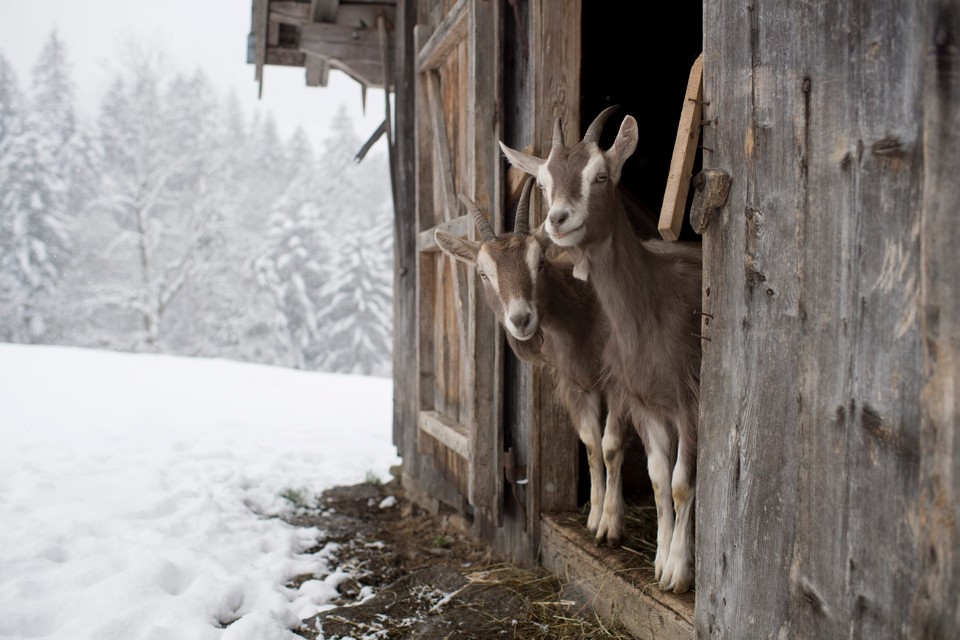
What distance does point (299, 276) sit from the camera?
27125 millimetres

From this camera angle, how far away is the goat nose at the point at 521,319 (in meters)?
3.63

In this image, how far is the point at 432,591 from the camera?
4.22 m

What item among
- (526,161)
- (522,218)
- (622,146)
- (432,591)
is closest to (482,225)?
(522,218)

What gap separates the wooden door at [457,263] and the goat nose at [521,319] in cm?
92

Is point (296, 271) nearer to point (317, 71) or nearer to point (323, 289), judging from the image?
point (323, 289)

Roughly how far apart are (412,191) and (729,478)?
4.85 m

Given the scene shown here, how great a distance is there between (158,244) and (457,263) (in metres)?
23.0

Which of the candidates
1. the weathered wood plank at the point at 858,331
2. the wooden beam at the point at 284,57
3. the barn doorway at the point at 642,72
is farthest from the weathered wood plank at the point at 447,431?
the wooden beam at the point at 284,57

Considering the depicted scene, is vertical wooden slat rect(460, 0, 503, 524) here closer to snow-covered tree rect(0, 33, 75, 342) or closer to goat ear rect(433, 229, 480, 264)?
goat ear rect(433, 229, 480, 264)

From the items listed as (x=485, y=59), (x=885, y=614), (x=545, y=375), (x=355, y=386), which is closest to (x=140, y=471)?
(x=545, y=375)

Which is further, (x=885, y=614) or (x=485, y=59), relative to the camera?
(x=485, y=59)

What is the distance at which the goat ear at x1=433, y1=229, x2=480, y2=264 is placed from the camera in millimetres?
4105

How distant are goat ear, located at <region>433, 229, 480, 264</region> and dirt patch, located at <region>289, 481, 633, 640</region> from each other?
6.00 feet

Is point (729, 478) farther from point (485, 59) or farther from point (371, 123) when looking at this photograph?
point (371, 123)
